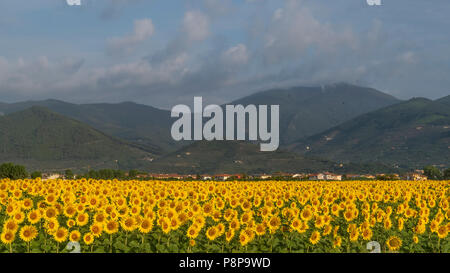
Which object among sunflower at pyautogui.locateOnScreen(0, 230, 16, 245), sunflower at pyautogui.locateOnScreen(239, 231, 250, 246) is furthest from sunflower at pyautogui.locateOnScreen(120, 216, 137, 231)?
sunflower at pyautogui.locateOnScreen(239, 231, 250, 246)

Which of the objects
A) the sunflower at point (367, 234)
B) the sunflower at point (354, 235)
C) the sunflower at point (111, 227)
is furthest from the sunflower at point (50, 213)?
the sunflower at point (367, 234)

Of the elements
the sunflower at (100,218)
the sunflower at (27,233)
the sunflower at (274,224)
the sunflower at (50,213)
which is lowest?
the sunflower at (27,233)

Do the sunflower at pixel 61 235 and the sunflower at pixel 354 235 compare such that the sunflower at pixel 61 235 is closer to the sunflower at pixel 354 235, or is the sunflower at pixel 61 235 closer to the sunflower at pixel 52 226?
the sunflower at pixel 52 226

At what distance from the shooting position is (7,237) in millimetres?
13617

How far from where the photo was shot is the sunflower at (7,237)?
13.5 meters

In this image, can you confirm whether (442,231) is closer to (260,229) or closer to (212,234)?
(260,229)

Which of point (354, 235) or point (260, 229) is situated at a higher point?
point (260, 229)

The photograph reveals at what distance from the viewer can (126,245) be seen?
1475 cm

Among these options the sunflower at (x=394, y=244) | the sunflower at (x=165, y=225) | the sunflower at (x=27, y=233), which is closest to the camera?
the sunflower at (x=27, y=233)

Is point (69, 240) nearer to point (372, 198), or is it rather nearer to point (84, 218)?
point (84, 218)

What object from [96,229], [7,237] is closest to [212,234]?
[96,229]

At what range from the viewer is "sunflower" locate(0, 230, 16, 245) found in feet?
44.4

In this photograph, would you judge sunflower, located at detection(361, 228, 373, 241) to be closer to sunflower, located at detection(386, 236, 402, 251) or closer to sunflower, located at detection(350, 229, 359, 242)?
sunflower, located at detection(350, 229, 359, 242)
